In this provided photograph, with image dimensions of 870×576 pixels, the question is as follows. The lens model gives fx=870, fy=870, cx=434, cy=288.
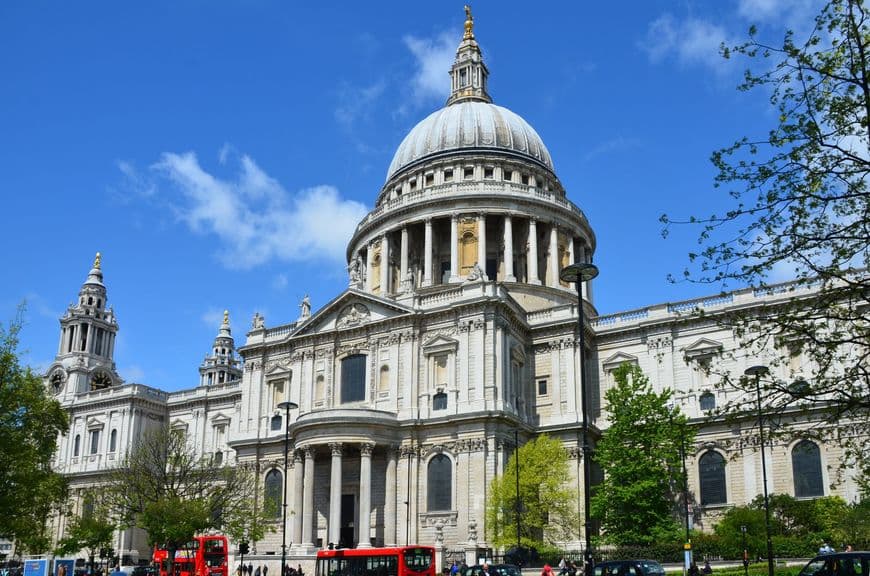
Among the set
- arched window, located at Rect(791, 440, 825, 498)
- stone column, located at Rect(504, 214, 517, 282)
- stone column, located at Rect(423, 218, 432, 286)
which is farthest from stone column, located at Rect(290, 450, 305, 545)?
arched window, located at Rect(791, 440, 825, 498)

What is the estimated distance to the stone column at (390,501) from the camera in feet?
181

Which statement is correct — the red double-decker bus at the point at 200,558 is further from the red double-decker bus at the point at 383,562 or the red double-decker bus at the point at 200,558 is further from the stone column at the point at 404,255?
the stone column at the point at 404,255

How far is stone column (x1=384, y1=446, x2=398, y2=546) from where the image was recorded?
2178 inches

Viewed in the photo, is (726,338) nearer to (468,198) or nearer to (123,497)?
(468,198)

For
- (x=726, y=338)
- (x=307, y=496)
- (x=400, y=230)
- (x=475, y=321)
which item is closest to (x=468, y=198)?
(x=400, y=230)

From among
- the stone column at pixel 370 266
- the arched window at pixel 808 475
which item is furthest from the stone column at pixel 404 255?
the arched window at pixel 808 475

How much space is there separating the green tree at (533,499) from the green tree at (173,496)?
15.7 m

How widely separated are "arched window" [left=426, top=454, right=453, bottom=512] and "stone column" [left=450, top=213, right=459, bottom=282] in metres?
19.1

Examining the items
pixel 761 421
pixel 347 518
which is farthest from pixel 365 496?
pixel 761 421

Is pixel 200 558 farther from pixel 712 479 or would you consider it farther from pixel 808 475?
pixel 808 475

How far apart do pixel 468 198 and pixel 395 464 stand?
26816 mm

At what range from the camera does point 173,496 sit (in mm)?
51938

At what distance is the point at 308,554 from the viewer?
55594 millimetres

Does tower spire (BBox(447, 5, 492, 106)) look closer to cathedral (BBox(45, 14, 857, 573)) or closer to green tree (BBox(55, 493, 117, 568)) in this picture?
cathedral (BBox(45, 14, 857, 573))
